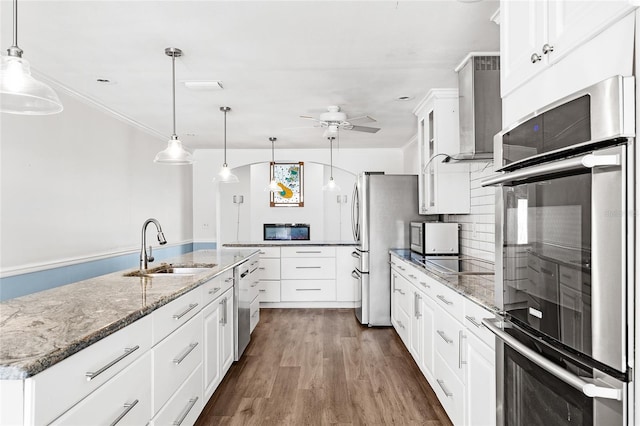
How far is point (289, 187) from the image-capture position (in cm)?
866

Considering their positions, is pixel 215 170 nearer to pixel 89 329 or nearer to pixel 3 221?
pixel 3 221

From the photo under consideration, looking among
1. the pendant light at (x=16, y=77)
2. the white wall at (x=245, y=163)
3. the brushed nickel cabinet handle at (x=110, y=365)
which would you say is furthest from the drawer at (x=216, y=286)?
the white wall at (x=245, y=163)

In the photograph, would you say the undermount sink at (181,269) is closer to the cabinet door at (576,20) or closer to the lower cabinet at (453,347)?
the lower cabinet at (453,347)

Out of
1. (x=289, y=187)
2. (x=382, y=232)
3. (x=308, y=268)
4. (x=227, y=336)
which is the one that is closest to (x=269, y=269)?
(x=308, y=268)

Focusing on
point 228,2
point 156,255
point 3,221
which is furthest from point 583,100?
point 156,255

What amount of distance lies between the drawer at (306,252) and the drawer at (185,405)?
11.0 feet

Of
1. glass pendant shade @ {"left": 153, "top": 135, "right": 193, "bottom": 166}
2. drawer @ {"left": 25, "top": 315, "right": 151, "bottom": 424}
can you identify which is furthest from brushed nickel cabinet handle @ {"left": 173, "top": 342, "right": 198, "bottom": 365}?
glass pendant shade @ {"left": 153, "top": 135, "right": 193, "bottom": 166}

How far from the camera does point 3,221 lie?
2967 millimetres

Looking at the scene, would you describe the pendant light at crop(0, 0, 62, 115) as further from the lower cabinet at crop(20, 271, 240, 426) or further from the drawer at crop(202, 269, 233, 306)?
the drawer at crop(202, 269, 233, 306)

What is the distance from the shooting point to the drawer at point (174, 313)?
5.93 feet

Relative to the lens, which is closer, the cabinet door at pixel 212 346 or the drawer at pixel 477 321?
the drawer at pixel 477 321

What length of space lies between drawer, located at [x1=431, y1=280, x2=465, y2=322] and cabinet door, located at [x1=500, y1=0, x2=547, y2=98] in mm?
1113

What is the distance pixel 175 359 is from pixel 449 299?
1.54 m

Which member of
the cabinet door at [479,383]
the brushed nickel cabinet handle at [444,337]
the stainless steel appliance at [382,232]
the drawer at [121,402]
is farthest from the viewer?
the stainless steel appliance at [382,232]
